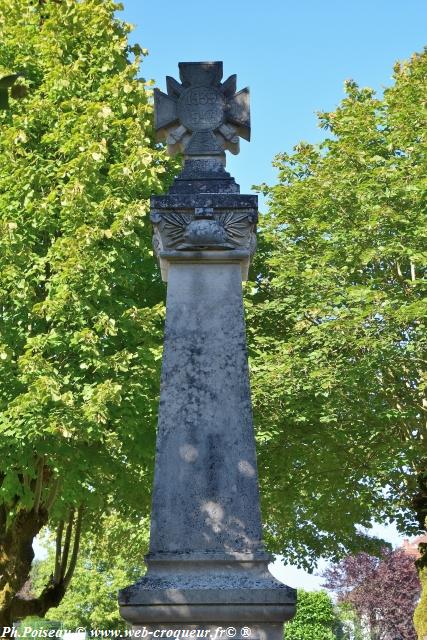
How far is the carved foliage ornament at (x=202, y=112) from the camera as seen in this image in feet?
20.8

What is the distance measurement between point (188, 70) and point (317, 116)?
15448mm

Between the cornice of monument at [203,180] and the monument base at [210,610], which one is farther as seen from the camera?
the cornice of monument at [203,180]

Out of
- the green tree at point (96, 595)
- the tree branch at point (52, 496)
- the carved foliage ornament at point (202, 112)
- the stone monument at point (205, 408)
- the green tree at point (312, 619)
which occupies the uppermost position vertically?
the carved foliage ornament at point (202, 112)

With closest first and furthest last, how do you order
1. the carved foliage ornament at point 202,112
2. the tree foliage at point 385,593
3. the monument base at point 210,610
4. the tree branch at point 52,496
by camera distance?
the monument base at point 210,610, the carved foliage ornament at point 202,112, the tree branch at point 52,496, the tree foliage at point 385,593

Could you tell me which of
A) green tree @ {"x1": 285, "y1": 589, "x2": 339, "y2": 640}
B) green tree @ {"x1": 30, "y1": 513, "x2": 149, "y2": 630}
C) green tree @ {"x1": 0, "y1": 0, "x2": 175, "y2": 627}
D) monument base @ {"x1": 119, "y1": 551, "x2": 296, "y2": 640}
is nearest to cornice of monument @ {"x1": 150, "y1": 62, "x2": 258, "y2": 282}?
monument base @ {"x1": 119, "y1": 551, "x2": 296, "y2": 640}

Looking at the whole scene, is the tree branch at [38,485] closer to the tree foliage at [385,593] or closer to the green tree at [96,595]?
the green tree at [96,595]

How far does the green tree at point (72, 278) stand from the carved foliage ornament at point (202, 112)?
20.8 feet

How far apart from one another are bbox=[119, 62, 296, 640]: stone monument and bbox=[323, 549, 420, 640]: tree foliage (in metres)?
36.6

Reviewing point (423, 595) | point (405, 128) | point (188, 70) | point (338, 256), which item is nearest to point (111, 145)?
point (338, 256)

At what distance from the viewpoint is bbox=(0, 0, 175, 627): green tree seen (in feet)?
40.6

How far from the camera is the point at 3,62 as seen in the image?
15.1 metres

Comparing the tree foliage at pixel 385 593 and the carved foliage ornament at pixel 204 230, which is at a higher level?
the carved foliage ornament at pixel 204 230

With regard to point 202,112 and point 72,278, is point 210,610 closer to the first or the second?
point 202,112

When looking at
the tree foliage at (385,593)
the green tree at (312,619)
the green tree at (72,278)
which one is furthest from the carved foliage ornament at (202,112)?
the tree foliage at (385,593)
